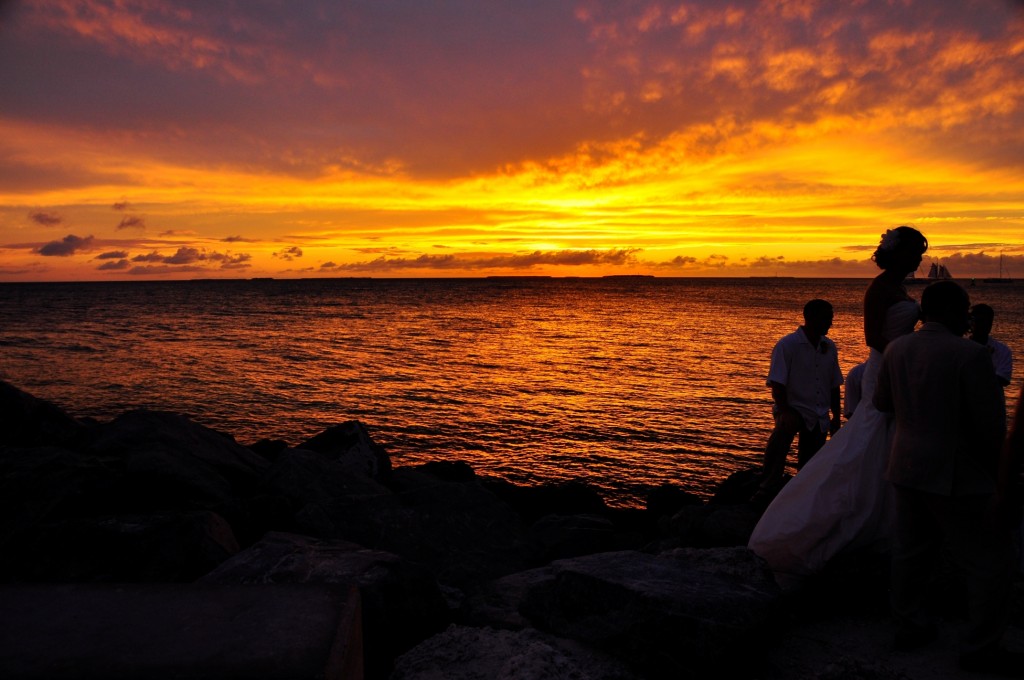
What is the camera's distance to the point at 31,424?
38.0 ft

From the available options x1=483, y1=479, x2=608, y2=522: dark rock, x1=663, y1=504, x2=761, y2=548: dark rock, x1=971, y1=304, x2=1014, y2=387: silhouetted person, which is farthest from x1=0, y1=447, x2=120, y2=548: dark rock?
x1=971, y1=304, x2=1014, y2=387: silhouetted person

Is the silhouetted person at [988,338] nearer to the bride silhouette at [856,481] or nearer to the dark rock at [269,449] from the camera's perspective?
the bride silhouette at [856,481]

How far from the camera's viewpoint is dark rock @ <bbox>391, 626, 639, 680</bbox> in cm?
367

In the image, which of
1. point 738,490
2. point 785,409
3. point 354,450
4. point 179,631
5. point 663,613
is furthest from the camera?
point 354,450

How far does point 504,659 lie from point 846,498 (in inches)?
103

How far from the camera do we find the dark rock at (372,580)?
13.2ft

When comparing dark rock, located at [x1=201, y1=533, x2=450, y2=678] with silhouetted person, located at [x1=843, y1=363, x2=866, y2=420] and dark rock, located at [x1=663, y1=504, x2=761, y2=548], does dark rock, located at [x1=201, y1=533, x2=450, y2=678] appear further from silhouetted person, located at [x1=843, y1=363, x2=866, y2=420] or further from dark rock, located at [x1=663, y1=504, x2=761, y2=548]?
silhouetted person, located at [x1=843, y1=363, x2=866, y2=420]

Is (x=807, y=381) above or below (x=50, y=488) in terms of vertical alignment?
above

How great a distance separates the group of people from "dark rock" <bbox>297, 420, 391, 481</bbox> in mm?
6943

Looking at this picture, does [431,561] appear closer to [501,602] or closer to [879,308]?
[501,602]

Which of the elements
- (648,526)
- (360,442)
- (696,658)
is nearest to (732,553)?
(696,658)

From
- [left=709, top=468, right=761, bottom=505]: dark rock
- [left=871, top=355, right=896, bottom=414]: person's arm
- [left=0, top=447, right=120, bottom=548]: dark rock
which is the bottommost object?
[left=709, top=468, right=761, bottom=505]: dark rock

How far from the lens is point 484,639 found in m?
4.11

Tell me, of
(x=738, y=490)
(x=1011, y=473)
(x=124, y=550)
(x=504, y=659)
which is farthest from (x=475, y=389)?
(x=1011, y=473)
